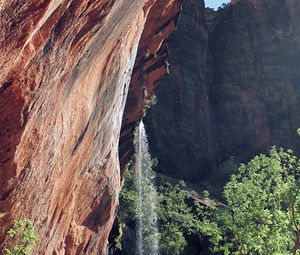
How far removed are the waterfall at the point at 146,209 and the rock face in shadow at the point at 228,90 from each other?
17.4ft

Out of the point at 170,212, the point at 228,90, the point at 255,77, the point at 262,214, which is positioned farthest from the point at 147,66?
the point at 255,77

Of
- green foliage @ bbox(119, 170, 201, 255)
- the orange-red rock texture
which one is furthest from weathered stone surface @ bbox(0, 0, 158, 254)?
green foliage @ bbox(119, 170, 201, 255)

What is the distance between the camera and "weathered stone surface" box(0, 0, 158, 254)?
33.2 feet

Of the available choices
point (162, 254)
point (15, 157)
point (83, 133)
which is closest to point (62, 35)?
point (15, 157)

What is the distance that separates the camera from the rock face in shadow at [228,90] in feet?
181

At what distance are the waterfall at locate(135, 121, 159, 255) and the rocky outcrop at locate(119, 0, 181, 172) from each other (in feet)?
22.3

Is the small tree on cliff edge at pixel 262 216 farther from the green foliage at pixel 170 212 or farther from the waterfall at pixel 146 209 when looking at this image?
the waterfall at pixel 146 209

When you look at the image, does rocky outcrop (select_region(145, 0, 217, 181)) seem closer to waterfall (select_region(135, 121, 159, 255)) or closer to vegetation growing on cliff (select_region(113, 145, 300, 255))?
waterfall (select_region(135, 121, 159, 255))

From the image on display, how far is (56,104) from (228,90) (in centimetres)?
5210

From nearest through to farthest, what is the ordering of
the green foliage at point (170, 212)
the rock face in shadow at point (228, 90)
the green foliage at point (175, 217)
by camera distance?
the green foliage at point (175, 217) → the green foliage at point (170, 212) → the rock face in shadow at point (228, 90)

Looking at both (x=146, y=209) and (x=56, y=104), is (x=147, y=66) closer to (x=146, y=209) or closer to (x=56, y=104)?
(x=146, y=209)

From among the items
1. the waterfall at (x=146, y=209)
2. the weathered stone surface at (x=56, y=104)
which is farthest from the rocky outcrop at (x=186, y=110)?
the weathered stone surface at (x=56, y=104)

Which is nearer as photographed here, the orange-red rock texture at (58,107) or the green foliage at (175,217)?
the orange-red rock texture at (58,107)

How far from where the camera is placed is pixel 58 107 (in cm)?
1320
